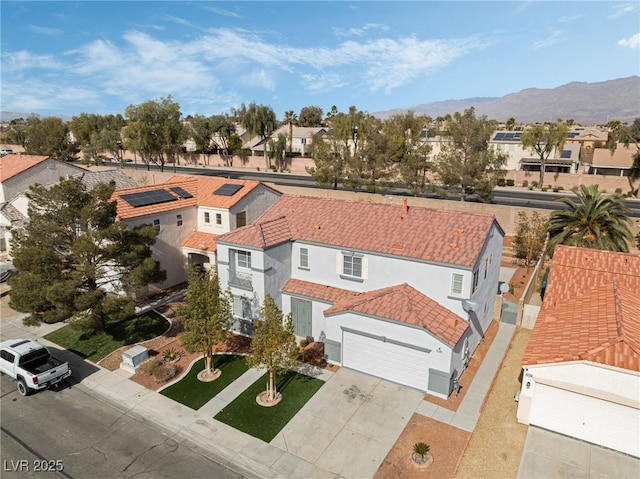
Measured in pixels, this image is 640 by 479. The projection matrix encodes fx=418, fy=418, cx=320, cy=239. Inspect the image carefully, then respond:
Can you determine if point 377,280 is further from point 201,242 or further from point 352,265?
point 201,242

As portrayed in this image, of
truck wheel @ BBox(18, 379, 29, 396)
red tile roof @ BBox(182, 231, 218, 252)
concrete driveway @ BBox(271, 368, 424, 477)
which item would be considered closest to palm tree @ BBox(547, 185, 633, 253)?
concrete driveway @ BBox(271, 368, 424, 477)

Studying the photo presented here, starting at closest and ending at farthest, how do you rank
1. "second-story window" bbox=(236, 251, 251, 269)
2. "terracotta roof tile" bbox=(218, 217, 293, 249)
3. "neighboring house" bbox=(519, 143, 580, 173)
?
1. "terracotta roof tile" bbox=(218, 217, 293, 249)
2. "second-story window" bbox=(236, 251, 251, 269)
3. "neighboring house" bbox=(519, 143, 580, 173)

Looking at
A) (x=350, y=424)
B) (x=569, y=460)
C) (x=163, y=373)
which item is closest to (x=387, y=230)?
(x=350, y=424)

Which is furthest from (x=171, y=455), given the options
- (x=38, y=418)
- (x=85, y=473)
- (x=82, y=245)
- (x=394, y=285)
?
(x=394, y=285)

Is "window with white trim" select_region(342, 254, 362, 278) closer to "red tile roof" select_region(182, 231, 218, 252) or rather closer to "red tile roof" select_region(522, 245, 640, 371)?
"red tile roof" select_region(522, 245, 640, 371)

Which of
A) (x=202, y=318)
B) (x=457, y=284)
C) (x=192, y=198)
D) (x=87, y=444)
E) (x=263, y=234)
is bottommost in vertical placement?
(x=87, y=444)

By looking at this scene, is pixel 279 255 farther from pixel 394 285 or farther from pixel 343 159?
pixel 343 159

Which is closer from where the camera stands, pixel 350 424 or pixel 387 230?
pixel 350 424
